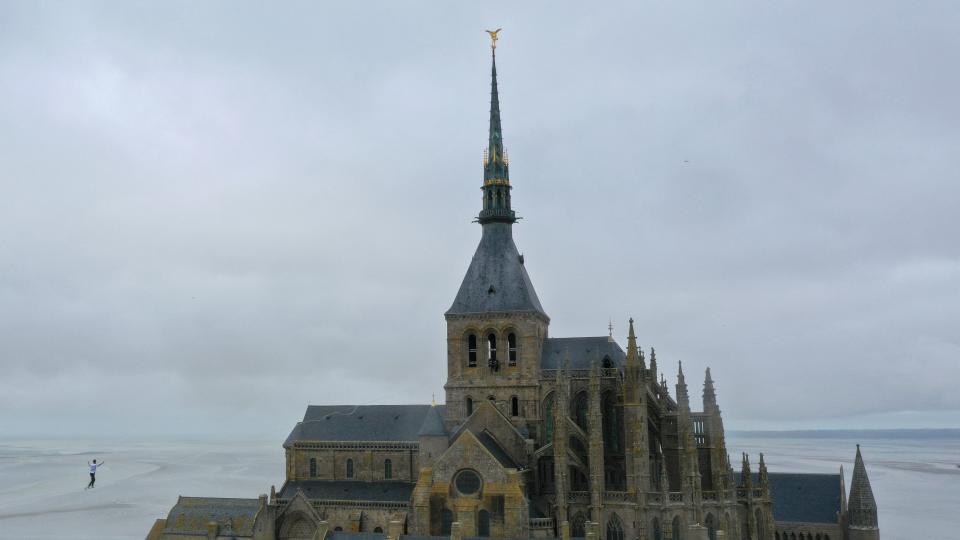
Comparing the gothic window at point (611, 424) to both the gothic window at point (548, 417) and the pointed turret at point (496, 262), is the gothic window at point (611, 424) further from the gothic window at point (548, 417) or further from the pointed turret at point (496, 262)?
the pointed turret at point (496, 262)

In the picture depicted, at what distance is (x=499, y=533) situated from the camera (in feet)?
171

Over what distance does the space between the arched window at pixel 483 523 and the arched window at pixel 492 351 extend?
12454mm

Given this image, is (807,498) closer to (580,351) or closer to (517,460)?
(580,351)

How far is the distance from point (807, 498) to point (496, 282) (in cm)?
2796

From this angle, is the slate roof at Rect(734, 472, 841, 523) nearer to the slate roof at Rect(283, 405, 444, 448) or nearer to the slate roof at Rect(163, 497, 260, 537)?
the slate roof at Rect(283, 405, 444, 448)

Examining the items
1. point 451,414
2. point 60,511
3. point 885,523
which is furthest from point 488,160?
point 60,511

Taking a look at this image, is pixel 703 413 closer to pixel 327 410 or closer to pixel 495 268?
pixel 495 268

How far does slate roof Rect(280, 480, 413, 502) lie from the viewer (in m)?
61.7

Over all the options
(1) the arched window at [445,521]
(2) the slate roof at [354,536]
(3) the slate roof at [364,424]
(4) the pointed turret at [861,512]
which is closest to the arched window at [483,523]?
(1) the arched window at [445,521]

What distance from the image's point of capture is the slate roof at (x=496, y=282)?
208ft

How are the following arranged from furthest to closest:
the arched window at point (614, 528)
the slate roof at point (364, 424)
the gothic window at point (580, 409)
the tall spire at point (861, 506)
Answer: the slate roof at point (364, 424), the tall spire at point (861, 506), the gothic window at point (580, 409), the arched window at point (614, 528)

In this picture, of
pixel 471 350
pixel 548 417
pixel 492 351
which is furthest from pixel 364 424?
pixel 548 417

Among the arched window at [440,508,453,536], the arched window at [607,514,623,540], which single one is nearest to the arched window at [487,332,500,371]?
the arched window at [440,508,453,536]

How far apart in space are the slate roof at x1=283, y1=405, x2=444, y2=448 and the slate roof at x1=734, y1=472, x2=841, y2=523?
2393cm
